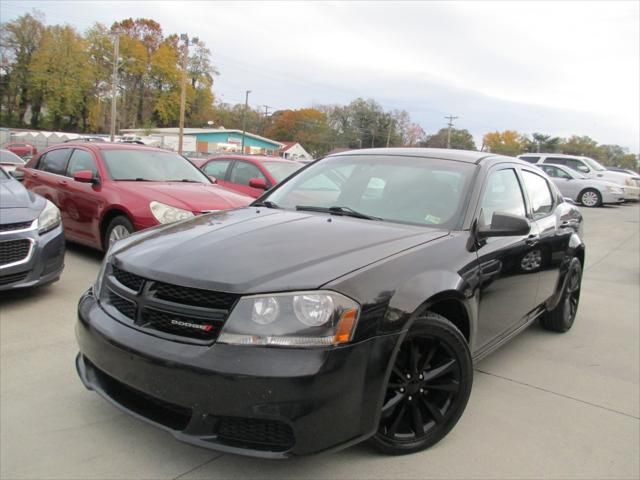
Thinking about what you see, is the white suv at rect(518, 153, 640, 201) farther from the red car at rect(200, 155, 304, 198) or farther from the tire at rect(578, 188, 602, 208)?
the red car at rect(200, 155, 304, 198)

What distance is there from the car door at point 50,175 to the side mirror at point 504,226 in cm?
562

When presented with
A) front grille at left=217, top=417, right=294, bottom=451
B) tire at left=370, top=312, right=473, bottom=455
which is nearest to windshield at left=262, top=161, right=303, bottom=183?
tire at left=370, top=312, right=473, bottom=455

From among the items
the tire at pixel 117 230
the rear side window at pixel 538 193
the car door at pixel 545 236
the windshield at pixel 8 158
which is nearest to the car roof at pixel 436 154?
the rear side window at pixel 538 193

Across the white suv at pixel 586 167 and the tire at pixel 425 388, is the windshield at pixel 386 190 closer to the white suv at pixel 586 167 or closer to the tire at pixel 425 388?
the tire at pixel 425 388

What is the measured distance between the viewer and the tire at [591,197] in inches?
765

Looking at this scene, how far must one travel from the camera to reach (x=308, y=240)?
2625 mm

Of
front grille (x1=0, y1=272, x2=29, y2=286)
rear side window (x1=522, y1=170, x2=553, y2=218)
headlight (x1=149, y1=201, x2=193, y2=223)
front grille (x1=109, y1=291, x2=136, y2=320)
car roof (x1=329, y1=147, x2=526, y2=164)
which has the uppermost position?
car roof (x1=329, y1=147, x2=526, y2=164)

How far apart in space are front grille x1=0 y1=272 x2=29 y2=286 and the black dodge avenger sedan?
204cm

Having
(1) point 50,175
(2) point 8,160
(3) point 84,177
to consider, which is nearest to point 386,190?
Answer: (3) point 84,177

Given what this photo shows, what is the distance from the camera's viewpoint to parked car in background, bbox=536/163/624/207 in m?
19.3

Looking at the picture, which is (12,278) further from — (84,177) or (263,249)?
(263,249)

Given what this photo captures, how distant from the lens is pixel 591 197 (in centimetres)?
1958

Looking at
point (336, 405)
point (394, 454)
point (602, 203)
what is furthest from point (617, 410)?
point (602, 203)

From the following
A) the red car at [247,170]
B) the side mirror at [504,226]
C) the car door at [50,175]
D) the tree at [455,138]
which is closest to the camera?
the side mirror at [504,226]
